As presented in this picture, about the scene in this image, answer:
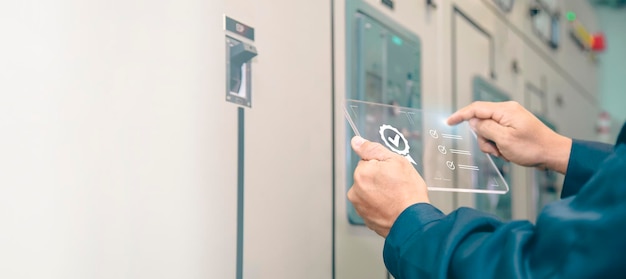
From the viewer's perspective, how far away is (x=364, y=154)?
→ 1385 mm

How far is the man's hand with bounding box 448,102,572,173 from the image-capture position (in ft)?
5.53

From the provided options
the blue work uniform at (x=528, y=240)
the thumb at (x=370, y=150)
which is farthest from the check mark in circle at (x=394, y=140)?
the blue work uniform at (x=528, y=240)

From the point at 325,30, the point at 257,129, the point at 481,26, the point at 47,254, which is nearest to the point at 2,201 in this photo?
the point at 47,254

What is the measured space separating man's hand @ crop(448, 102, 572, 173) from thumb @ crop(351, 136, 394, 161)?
35cm

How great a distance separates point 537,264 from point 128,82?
29.6 inches

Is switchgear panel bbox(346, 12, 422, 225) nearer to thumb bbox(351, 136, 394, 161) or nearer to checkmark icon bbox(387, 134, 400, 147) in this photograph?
checkmark icon bbox(387, 134, 400, 147)

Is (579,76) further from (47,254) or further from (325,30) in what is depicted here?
(47,254)

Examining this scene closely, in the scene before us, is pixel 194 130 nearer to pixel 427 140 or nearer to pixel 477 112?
pixel 427 140

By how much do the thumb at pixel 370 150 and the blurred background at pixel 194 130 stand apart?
0.19m

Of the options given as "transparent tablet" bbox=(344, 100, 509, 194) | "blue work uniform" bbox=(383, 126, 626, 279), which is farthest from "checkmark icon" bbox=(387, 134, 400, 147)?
"blue work uniform" bbox=(383, 126, 626, 279)

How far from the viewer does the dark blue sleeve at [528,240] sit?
970mm

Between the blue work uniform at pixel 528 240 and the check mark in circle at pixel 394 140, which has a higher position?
the check mark in circle at pixel 394 140

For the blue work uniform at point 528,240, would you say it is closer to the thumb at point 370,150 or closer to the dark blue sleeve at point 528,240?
the dark blue sleeve at point 528,240

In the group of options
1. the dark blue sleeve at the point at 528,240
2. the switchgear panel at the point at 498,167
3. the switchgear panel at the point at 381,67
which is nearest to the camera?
the dark blue sleeve at the point at 528,240
